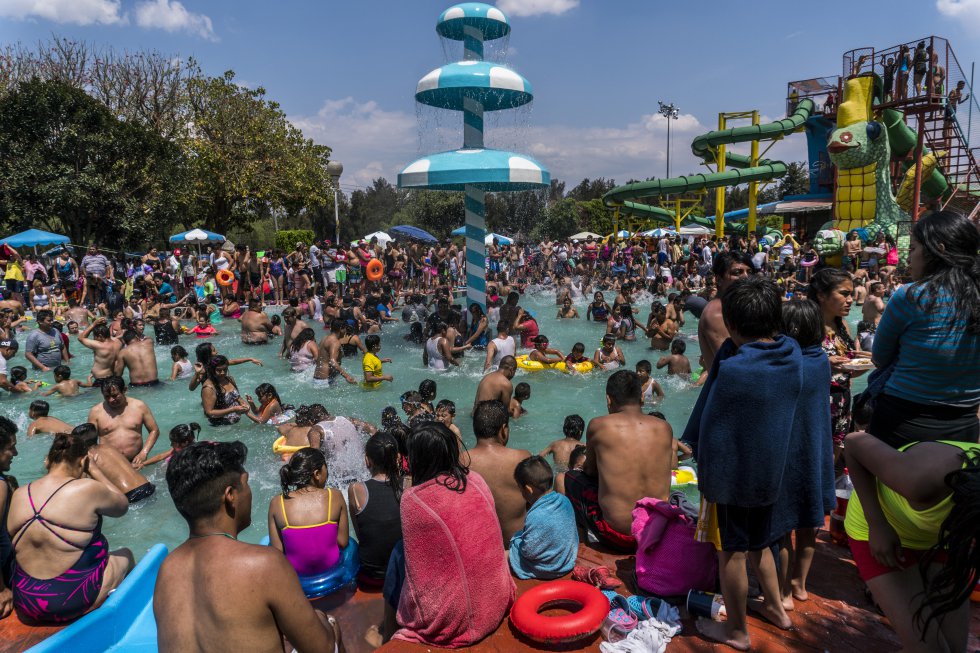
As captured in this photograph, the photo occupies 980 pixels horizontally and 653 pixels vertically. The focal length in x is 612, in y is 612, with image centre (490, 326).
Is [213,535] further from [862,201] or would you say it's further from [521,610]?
[862,201]

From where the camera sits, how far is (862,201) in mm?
22797

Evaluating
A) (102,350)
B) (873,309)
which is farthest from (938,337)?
(102,350)

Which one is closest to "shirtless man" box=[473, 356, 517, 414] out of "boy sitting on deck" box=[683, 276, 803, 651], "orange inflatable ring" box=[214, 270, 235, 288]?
"boy sitting on deck" box=[683, 276, 803, 651]

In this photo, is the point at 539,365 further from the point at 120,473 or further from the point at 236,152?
the point at 236,152

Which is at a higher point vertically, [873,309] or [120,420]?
[873,309]

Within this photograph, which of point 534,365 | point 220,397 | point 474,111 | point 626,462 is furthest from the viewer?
point 474,111

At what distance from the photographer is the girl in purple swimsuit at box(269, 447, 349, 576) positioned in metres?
3.88

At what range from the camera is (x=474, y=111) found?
11.0m

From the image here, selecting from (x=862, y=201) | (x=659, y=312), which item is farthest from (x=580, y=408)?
(x=862, y=201)

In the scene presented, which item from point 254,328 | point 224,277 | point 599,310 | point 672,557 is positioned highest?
point 224,277

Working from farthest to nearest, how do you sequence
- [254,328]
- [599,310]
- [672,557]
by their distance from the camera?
1. [599,310]
2. [254,328]
3. [672,557]

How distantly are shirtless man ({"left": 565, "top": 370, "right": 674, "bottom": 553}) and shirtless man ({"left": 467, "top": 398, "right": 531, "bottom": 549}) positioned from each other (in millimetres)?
548

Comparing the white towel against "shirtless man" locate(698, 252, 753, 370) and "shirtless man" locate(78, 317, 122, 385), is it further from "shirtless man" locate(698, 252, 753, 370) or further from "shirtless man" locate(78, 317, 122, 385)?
"shirtless man" locate(78, 317, 122, 385)

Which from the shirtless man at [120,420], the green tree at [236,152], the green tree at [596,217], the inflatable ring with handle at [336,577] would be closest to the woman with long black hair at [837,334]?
the inflatable ring with handle at [336,577]
